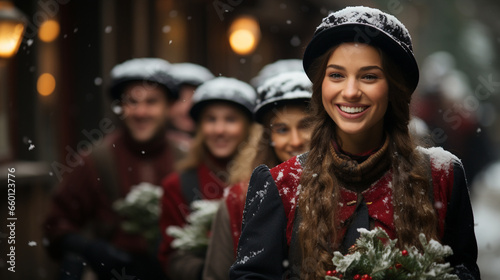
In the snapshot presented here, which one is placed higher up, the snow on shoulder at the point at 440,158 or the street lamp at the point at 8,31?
the street lamp at the point at 8,31

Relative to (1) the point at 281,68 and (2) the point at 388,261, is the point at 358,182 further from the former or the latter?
(1) the point at 281,68

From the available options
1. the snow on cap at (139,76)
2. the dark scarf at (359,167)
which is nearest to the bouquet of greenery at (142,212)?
the snow on cap at (139,76)

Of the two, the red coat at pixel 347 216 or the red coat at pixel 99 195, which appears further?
the red coat at pixel 99 195

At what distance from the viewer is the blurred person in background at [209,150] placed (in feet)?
16.6

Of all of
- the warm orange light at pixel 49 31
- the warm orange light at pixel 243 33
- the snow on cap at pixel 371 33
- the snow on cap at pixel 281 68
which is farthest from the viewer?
the warm orange light at pixel 243 33

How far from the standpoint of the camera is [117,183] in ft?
19.5

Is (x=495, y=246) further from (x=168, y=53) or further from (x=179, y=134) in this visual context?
(x=168, y=53)

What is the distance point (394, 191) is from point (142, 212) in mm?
3367

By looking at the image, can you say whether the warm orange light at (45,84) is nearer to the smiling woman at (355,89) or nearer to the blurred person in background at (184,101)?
the blurred person in background at (184,101)

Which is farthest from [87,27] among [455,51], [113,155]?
[455,51]

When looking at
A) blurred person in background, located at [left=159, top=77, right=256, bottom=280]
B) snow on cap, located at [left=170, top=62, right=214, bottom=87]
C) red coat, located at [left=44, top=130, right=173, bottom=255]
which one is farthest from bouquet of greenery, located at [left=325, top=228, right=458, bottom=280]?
snow on cap, located at [left=170, top=62, right=214, bottom=87]

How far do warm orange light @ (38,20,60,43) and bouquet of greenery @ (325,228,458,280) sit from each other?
7.64 meters

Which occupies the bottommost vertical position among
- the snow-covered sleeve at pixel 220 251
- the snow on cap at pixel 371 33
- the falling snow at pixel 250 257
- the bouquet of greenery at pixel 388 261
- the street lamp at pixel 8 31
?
the bouquet of greenery at pixel 388 261

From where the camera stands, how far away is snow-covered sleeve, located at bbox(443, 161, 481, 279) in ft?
8.87
